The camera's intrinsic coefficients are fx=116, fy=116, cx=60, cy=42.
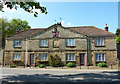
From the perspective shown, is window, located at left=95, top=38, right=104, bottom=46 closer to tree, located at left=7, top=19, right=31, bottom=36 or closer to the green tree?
tree, located at left=7, top=19, right=31, bottom=36

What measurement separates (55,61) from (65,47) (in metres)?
3.48

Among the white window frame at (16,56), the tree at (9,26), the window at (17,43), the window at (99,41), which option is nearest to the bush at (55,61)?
the white window frame at (16,56)

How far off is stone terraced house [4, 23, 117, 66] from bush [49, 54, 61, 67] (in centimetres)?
75

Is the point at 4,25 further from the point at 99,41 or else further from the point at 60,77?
the point at 60,77

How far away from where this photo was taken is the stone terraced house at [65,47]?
75.1ft

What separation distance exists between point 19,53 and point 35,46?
3986mm

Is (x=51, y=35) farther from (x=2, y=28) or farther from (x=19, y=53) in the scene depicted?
(x=2, y=28)

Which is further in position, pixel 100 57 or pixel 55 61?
pixel 100 57

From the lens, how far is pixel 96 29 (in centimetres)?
2616

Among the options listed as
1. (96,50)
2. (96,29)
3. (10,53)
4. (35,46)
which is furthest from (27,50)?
(96,29)

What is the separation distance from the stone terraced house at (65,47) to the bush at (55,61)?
2.45 ft

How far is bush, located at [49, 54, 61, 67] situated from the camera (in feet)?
74.5

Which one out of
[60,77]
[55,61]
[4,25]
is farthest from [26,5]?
[4,25]

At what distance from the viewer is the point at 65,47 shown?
77.6ft
